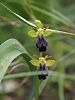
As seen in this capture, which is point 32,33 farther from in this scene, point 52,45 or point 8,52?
point 52,45

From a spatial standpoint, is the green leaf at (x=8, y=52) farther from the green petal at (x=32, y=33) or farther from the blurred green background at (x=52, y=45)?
the blurred green background at (x=52, y=45)

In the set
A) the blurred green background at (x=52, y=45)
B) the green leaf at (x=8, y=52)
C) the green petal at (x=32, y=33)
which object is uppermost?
the blurred green background at (x=52, y=45)

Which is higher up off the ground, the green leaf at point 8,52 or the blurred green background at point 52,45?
the blurred green background at point 52,45

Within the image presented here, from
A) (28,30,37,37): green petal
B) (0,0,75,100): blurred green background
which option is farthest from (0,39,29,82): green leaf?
(0,0,75,100): blurred green background

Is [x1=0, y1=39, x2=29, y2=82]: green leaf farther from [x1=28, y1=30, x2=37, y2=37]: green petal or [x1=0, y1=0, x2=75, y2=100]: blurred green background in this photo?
[x1=0, y1=0, x2=75, y2=100]: blurred green background

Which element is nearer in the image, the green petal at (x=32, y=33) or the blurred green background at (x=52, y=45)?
the green petal at (x=32, y=33)

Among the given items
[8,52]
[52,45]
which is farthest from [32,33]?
[52,45]

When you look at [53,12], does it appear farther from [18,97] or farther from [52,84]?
[18,97]

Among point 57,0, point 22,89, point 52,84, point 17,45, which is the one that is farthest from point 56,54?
point 17,45

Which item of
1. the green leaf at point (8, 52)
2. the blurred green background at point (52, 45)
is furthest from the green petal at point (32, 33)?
the blurred green background at point (52, 45)
